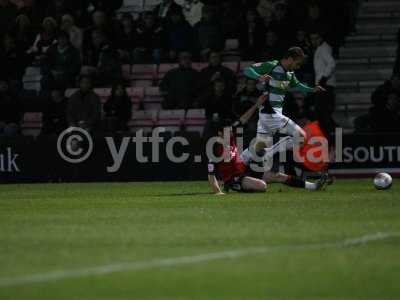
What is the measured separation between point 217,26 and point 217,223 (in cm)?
1422

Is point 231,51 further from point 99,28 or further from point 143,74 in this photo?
point 99,28

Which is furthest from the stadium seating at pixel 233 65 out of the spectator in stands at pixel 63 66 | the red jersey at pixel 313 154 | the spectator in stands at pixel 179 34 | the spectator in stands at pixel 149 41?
the red jersey at pixel 313 154

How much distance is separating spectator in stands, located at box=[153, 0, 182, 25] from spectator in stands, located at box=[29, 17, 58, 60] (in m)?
2.56

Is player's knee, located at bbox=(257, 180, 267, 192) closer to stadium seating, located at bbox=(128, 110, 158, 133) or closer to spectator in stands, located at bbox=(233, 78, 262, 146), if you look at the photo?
spectator in stands, located at bbox=(233, 78, 262, 146)

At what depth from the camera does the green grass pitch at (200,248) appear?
902 centimetres

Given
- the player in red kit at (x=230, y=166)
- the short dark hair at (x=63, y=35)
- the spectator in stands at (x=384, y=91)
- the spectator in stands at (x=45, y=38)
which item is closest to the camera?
the player in red kit at (x=230, y=166)

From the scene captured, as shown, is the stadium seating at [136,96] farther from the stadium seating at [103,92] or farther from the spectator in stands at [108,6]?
the spectator in stands at [108,6]

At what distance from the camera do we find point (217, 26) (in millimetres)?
27516

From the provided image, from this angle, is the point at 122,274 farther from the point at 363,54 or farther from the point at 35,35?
the point at 35,35

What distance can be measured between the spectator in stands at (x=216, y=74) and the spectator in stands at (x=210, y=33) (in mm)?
901

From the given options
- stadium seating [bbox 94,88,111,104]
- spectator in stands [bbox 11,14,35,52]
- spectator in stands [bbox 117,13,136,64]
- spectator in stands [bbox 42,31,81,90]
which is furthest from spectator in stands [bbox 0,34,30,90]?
spectator in stands [bbox 117,13,136,64]

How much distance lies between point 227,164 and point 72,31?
11139 mm

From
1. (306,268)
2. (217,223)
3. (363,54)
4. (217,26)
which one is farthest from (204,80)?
(306,268)

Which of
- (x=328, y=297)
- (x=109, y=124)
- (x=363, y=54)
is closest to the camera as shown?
(x=328, y=297)
